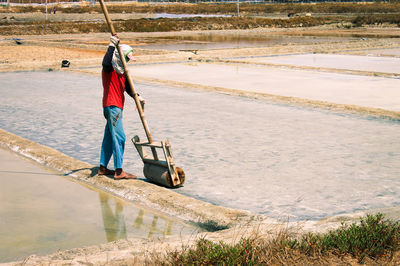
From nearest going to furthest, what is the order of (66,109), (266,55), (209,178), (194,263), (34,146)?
1. (194,263)
2. (209,178)
3. (34,146)
4. (66,109)
5. (266,55)

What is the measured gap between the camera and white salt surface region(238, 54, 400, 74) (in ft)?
63.8

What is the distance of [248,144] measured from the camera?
28.8 ft

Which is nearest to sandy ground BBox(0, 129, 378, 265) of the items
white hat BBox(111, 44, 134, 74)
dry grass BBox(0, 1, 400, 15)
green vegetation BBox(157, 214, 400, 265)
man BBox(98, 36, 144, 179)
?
green vegetation BBox(157, 214, 400, 265)

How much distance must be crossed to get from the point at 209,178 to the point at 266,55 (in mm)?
18326

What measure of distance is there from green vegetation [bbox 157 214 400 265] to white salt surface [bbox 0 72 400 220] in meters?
1.10

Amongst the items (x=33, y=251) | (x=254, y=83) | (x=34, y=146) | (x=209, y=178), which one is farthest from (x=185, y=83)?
(x=33, y=251)

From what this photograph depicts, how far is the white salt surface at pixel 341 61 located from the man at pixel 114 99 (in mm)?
12817

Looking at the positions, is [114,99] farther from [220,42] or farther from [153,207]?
[220,42]

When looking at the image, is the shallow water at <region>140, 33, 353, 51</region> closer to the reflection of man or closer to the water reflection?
the reflection of man

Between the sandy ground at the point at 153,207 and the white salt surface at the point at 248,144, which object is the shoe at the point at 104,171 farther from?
the white salt surface at the point at 248,144

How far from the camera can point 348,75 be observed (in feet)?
57.2

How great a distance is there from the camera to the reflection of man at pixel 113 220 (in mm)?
5453

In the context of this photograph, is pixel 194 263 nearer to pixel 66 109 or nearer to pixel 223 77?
pixel 66 109

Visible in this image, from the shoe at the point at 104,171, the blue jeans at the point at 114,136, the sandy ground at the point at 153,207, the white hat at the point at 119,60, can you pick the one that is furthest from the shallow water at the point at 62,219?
the white hat at the point at 119,60
